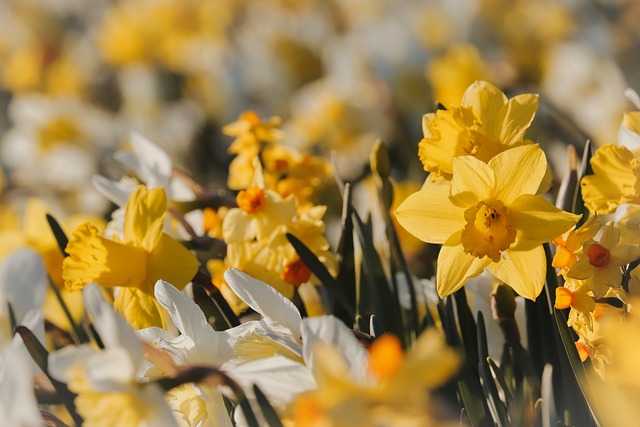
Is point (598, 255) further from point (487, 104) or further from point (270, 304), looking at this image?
point (270, 304)

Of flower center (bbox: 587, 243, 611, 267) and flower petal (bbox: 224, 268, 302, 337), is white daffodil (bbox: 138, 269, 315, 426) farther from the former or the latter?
flower center (bbox: 587, 243, 611, 267)

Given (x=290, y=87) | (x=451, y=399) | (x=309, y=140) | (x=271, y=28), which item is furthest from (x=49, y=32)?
(x=451, y=399)

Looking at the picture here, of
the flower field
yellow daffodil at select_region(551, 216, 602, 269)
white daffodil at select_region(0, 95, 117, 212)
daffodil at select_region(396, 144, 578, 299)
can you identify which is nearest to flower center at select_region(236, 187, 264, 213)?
the flower field

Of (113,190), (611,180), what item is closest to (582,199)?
(611,180)

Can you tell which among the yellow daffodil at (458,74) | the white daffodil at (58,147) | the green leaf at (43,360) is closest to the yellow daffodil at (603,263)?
the green leaf at (43,360)

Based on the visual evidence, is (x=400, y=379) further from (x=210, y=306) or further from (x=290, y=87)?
(x=290, y=87)

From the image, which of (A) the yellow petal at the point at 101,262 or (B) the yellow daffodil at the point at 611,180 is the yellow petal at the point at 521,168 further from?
(A) the yellow petal at the point at 101,262
